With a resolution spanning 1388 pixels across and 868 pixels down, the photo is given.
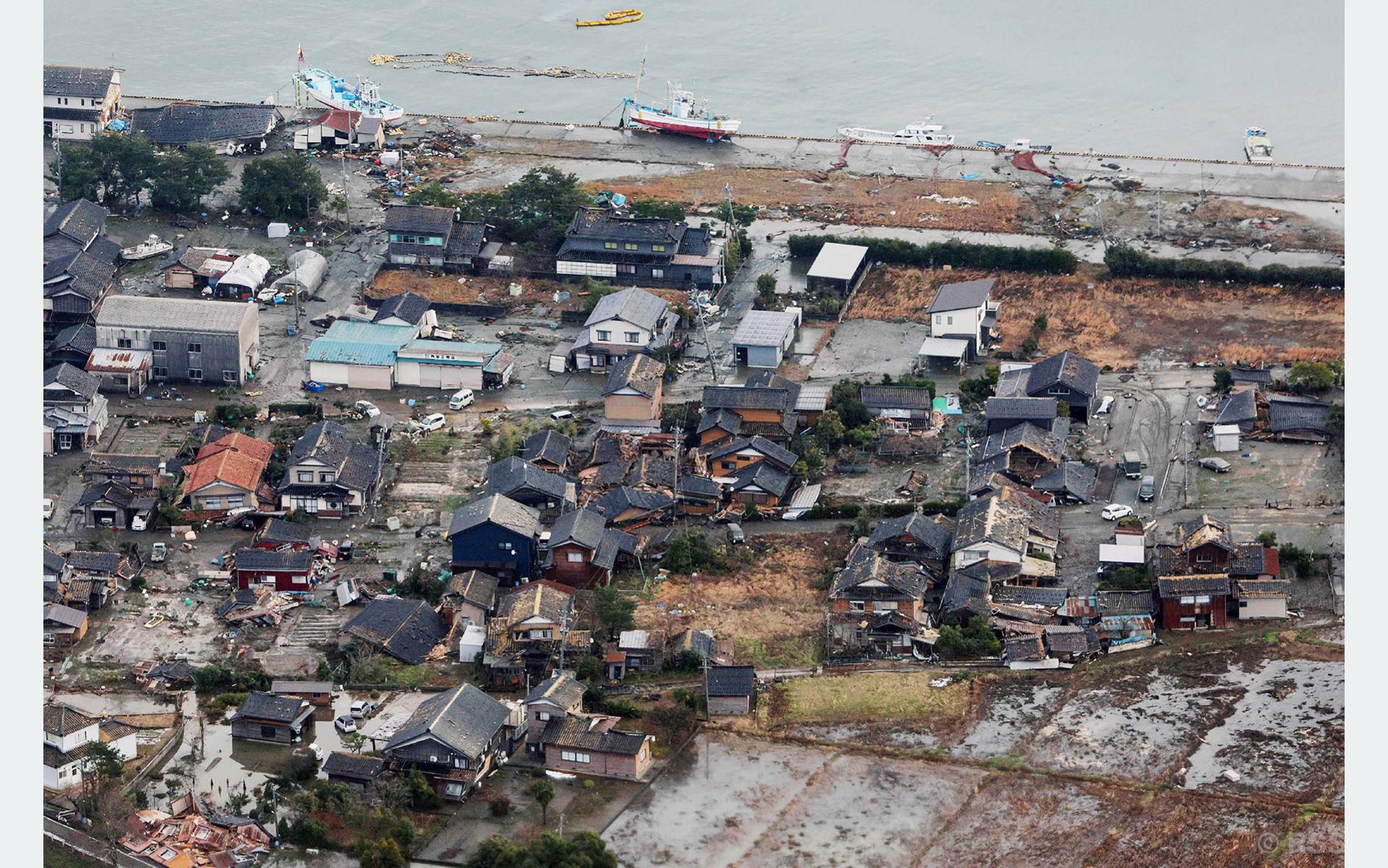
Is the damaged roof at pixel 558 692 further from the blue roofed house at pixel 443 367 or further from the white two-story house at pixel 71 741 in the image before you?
the blue roofed house at pixel 443 367

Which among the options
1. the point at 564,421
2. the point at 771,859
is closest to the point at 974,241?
the point at 564,421

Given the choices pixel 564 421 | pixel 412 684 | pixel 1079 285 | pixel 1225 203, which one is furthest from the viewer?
pixel 1225 203

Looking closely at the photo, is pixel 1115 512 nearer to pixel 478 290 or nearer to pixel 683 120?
pixel 478 290

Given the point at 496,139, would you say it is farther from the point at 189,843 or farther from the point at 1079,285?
the point at 189,843

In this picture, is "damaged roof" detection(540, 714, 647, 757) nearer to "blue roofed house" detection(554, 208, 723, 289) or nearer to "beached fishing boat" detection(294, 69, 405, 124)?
"blue roofed house" detection(554, 208, 723, 289)

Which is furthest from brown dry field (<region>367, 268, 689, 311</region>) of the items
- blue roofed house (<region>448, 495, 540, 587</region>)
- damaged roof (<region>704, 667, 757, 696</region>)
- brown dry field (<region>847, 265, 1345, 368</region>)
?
damaged roof (<region>704, 667, 757, 696</region>)
